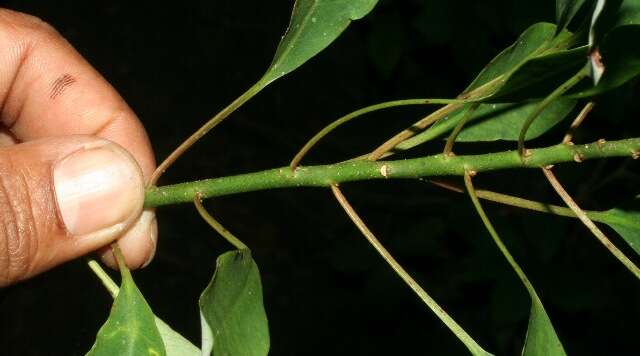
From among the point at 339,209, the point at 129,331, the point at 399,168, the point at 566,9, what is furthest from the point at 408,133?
the point at 339,209

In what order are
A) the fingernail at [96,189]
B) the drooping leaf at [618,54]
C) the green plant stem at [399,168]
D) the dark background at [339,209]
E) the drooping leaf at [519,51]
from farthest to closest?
1. the dark background at [339,209]
2. the fingernail at [96,189]
3. the drooping leaf at [519,51]
4. the green plant stem at [399,168]
5. the drooping leaf at [618,54]

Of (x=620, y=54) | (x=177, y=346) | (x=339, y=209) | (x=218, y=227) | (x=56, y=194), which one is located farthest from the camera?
(x=339, y=209)

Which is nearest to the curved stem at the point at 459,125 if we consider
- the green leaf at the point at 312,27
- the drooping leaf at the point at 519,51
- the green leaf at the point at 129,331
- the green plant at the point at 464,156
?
the green plant at the point at 464,156

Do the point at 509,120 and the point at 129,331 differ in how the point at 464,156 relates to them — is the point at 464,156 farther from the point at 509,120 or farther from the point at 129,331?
the point at 129,331

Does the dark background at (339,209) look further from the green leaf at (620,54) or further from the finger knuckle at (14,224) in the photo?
the finger knuckle at (14,224)

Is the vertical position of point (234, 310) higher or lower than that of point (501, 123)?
lower

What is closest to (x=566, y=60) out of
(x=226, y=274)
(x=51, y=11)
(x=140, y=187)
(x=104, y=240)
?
(x=226, y=274)

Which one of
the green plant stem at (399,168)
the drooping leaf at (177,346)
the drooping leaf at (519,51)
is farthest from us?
the drooping leaf at (177,346)

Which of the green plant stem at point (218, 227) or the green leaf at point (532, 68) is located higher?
the green leaf at point (532, 68)
